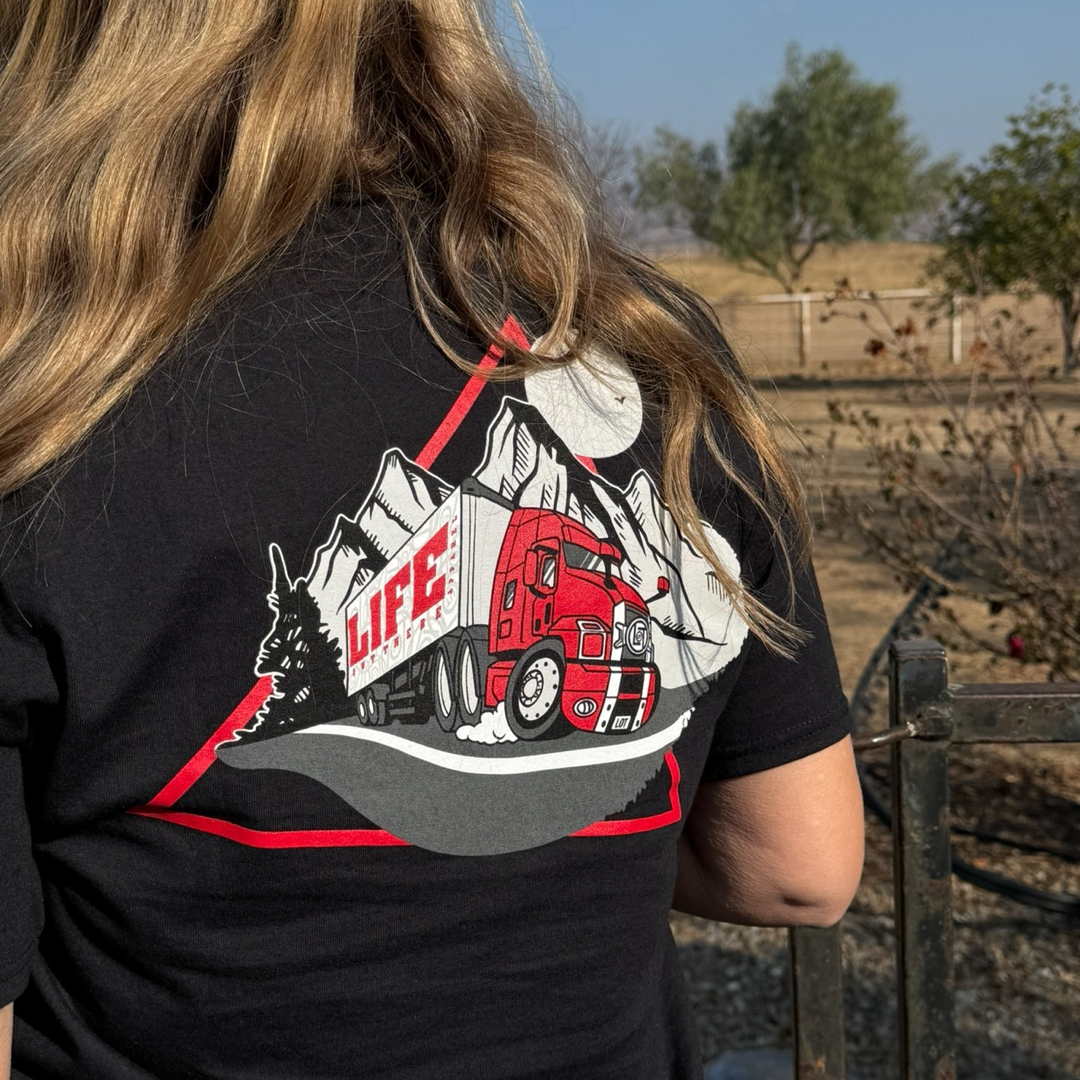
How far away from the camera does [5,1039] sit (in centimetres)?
87

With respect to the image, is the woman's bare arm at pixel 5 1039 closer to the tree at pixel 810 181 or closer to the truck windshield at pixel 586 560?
the truck windshield at pixel 586 560

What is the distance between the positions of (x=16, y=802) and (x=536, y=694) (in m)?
0.37

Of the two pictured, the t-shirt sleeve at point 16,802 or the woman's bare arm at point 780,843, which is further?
the woman's bare arm at point 780,843

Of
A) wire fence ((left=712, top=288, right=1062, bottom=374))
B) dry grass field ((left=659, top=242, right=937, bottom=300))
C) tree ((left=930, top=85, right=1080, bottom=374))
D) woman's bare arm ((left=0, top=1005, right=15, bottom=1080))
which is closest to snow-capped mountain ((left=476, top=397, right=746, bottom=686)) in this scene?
woman's bare arm ((left=0, top=1005, right=15, bottom=1080))

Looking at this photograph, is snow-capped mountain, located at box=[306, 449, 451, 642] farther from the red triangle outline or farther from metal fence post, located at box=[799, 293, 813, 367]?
metal fence post, located at box=[799, 293, 813, 367]

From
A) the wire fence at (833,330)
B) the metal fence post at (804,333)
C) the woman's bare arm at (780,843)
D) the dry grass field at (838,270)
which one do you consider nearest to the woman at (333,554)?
the woman's bare arm at (780,843)

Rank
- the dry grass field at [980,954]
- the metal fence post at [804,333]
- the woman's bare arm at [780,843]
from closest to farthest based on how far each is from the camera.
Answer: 1. the woman's bare arm at [780,843]
2. the dry grass field at [980,954]
3. the metal fence post at [804,333]

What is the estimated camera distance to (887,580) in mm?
7441

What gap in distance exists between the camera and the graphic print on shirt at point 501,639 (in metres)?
0.87

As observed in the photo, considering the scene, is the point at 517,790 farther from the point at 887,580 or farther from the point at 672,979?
the point at 887,580

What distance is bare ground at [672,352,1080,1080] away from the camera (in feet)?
10.1

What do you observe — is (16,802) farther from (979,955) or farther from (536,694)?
(979,955)

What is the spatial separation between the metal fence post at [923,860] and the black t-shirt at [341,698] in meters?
0.67

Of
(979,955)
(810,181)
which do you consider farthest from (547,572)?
(810,181)
